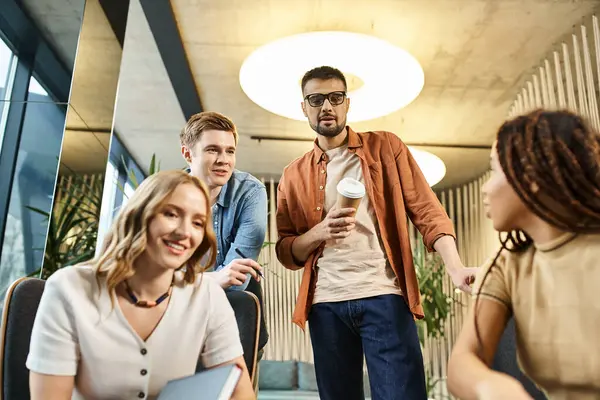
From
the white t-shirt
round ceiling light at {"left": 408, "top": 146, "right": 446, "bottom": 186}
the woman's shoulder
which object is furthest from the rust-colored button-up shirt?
round ceiling light at {"left": 408, "top": 146, "right": 446, "bottom": 186}

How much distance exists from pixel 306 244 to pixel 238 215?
0.25m

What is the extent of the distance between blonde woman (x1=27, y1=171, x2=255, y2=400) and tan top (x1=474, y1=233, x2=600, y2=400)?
56cm

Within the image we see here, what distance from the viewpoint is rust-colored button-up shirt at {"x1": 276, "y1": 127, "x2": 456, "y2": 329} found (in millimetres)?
1725

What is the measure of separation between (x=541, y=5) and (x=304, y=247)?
125 inches

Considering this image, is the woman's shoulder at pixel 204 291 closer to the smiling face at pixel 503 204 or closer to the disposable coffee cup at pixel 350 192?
the disposable coffee cup at pixel 350 192

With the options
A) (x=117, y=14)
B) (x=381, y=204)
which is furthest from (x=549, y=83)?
(x=381, y=204)

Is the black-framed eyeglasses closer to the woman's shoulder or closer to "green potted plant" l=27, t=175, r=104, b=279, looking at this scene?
the woman's shoulder

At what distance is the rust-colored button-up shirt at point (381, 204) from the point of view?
5.66 ft

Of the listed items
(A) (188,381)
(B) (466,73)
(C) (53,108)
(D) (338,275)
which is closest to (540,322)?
(A) (188,381)

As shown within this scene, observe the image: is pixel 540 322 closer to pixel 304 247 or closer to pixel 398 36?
pixel 304 247

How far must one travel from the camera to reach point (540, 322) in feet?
2.78

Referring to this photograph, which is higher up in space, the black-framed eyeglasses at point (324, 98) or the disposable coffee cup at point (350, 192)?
the black-framed eyeglasses at point (324, 98)

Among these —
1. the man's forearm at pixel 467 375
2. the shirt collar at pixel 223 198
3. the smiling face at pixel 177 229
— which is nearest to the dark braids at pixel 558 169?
the man's forearm at pixel 467 375

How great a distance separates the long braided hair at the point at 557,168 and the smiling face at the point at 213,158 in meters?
1.08
